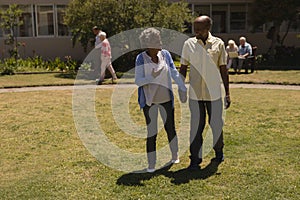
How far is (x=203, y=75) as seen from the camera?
5.48 meters

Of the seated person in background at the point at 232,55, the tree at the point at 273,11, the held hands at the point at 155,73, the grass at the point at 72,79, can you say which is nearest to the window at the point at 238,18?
the tree at the point at 273,11

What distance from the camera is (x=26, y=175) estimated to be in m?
5.62

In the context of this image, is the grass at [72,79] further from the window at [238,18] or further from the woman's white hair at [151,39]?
the woman's white hair at [151,39]

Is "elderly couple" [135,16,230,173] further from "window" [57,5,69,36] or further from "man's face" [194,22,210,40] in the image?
"window" [57,5,69,36]

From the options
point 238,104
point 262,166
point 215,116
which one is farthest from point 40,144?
point 238,104

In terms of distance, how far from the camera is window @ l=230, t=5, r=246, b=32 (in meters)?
25.8

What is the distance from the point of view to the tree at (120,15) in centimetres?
1756

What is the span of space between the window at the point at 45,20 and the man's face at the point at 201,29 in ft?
65.4

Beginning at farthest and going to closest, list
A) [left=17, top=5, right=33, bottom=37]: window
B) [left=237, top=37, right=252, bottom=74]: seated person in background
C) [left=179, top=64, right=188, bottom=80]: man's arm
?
[left=17, top=5, right=33, bottom=37]: window, [left=237, top=37, right=252, bottom=74]: seated person in background, [left=179, top=64, right=188, bottom=80]: man's arm

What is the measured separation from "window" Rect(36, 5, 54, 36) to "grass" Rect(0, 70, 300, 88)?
20.6ft

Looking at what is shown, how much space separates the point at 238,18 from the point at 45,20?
36.1 ft

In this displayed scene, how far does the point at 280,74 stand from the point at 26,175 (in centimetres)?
1405

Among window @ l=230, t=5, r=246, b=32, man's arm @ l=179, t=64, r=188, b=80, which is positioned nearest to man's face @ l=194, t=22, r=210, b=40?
man's arm @ l=179, t=64, r=188, b=80

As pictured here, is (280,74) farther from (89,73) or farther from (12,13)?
(12,13)
